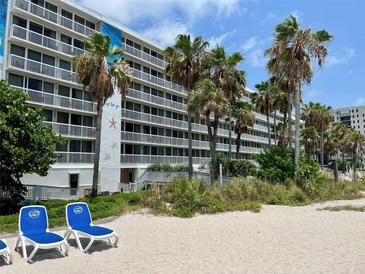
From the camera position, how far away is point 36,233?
29.1 feet

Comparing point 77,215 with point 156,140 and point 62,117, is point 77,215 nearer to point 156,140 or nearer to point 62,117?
point 62,117

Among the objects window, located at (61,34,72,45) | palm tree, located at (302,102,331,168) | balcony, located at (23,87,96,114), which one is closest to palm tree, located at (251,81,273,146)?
palm tree, located at (302,102,331,168)

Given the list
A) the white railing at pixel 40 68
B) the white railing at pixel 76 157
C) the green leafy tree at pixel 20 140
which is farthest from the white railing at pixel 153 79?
the green leafy tree at pixel 20 140

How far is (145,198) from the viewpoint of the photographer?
1633 centimetres

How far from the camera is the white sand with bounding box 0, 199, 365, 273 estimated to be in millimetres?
7469

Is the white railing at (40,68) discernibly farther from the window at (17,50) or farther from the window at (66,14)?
the window at (66,14)

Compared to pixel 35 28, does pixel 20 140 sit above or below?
below

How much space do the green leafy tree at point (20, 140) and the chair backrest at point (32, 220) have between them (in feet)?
23.4

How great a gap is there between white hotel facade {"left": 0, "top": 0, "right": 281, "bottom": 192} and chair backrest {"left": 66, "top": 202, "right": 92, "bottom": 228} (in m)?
13.5

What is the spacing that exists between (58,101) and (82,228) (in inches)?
926

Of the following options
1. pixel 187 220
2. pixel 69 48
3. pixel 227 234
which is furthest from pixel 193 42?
pixel 227 234

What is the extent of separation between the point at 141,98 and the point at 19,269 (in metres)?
33.8

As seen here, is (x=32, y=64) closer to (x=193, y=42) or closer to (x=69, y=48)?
(x=69, y=48)

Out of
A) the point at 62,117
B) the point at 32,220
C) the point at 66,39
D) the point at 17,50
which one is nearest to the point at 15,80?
the point at 17,50
